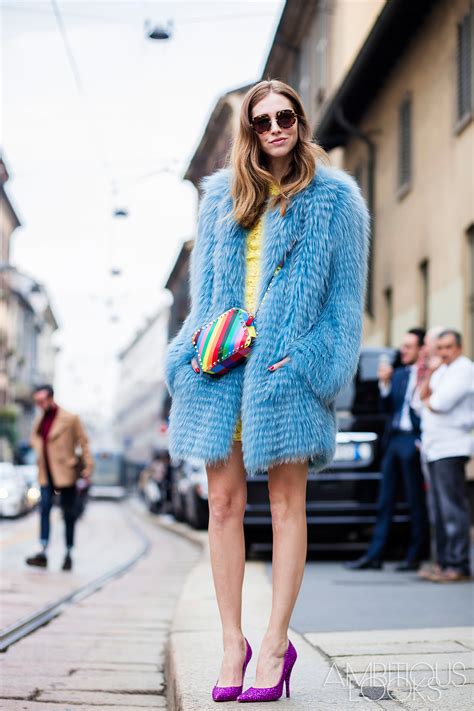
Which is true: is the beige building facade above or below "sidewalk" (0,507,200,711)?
above

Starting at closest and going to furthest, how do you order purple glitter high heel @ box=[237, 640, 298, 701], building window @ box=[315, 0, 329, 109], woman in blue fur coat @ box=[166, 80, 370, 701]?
purple glitter high heel @ box=[237, 640, 298, 701]
woman in blue fur coat @ box=[166, 80, 370, 701]
building window @ box=[315, 0, 329, 109]

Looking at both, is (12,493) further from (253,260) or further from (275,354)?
(275,354)

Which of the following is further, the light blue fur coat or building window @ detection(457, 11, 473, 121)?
building window @ detection(457, 11, 473, 121)

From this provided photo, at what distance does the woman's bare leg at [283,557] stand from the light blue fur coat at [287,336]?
106 millimetres

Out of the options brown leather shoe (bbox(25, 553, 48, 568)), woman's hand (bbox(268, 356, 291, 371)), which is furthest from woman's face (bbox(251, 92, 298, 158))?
brown leather shoe (bbox(25, 553, 48, 568))

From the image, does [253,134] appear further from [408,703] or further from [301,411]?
[408,703]

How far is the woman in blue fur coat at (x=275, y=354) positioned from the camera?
377cm

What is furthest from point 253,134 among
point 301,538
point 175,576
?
point 175,576

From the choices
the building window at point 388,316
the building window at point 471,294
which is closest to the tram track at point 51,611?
the building window at point 471,294

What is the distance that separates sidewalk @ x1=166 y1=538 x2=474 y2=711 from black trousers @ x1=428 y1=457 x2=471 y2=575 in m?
Result: 2.96

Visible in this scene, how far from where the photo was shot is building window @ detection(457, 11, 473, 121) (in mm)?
15023

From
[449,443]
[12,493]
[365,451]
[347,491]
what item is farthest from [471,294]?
[12,493]

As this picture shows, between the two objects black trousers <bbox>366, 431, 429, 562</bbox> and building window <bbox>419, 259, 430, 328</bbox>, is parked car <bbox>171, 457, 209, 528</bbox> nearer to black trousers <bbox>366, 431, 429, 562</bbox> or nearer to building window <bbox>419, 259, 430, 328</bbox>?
building window <bbox>419, 259, 430, 328</bbox>

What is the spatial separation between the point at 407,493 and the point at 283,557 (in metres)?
6.09
